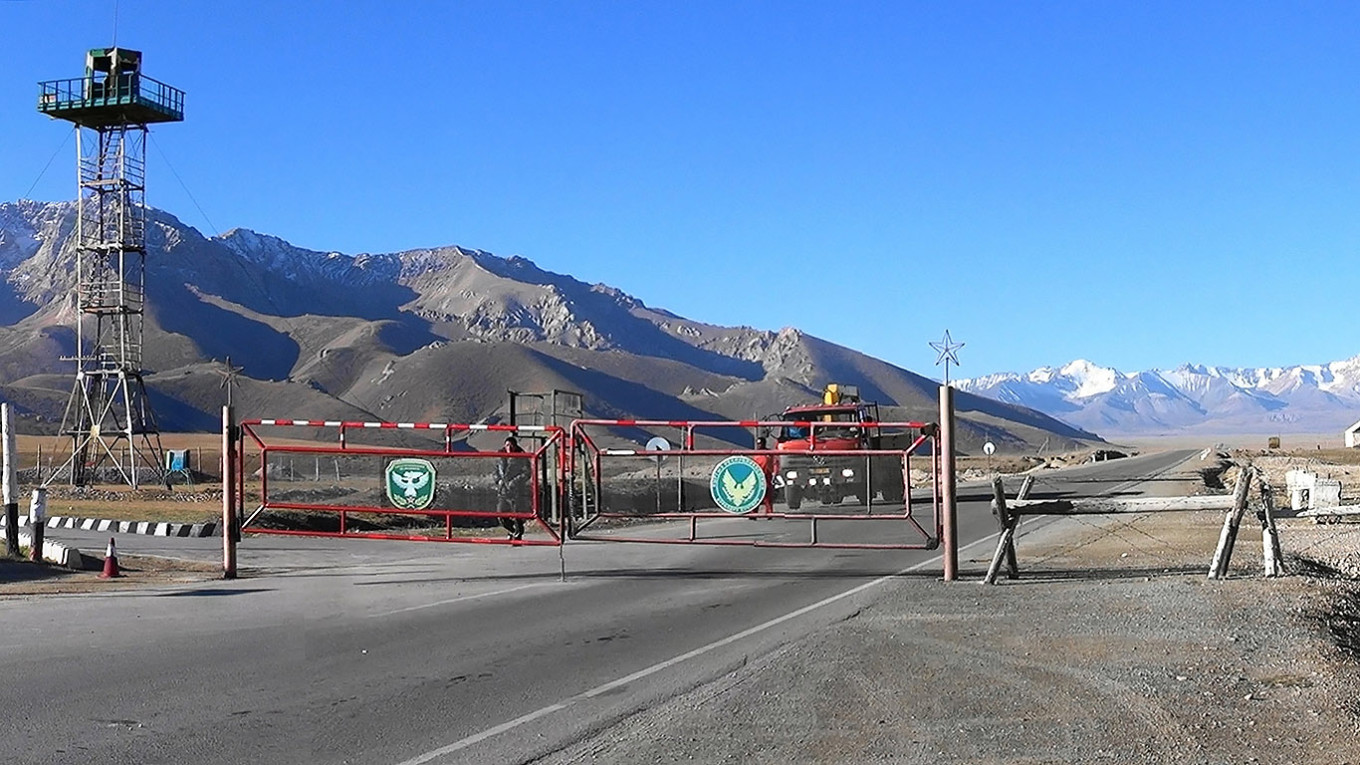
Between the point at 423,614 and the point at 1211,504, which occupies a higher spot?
the point at 1211,504

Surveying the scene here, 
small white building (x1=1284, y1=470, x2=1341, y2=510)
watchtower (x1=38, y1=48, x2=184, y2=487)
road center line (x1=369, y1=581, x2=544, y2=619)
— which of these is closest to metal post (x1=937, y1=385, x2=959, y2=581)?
road center line (x1=369, y1=581, x2=544, y2=619)

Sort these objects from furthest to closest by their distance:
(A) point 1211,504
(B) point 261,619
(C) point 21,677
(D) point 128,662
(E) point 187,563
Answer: (E) point 187,563 → (A) point 1211,504 → (B) point 261,619 → (D) point 128,662 → (C) point 21,677

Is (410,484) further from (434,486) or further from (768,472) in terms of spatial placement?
(768,472)

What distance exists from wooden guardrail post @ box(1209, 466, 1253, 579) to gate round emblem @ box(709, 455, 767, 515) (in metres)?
Answer: 5.26

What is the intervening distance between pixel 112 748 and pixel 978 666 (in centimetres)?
592

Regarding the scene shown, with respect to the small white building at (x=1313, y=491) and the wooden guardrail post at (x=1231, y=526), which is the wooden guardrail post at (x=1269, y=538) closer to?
the wooden guardrail post at (x=1231, y=526)

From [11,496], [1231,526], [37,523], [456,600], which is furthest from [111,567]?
[1231,526]

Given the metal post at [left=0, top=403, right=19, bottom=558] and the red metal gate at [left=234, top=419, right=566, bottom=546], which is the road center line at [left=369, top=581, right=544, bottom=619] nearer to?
the red metal gate at [left=234, top=419, right=566, bottom=546]

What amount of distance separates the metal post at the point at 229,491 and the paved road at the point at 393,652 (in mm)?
562

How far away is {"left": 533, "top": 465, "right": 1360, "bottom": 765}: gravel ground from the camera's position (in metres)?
7.39

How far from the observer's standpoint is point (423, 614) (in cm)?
1330

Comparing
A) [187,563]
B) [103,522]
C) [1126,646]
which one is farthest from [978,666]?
[103,522]

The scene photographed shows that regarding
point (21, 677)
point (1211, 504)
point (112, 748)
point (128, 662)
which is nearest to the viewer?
point (112, 748)

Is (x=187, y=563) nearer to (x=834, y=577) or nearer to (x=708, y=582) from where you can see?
(x=708, y=582)
